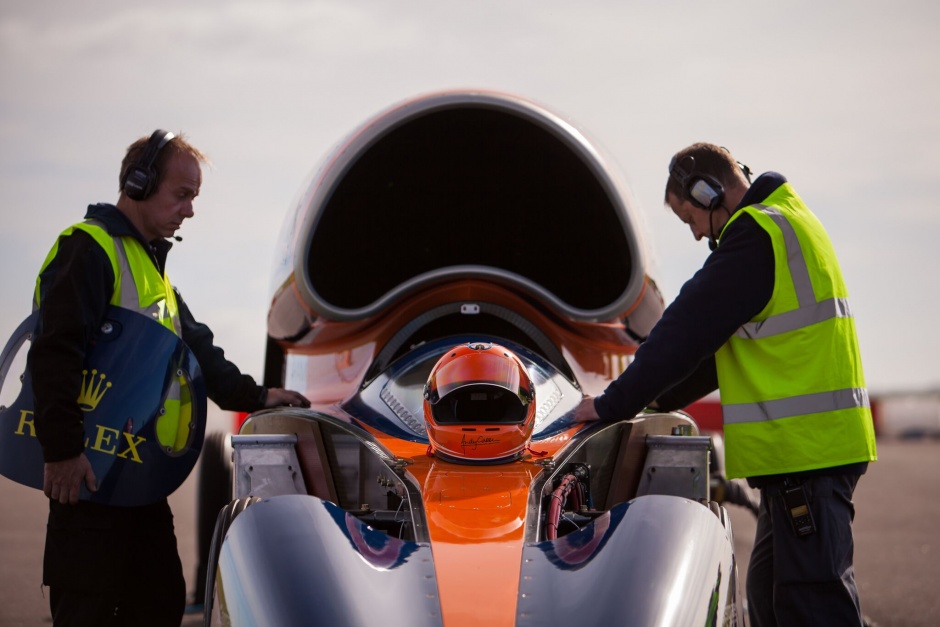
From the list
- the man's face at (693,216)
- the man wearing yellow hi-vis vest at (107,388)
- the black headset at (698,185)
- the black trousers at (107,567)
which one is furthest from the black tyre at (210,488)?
the black headset at (698,185)

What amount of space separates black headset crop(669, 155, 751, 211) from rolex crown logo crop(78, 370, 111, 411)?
2.48 meters

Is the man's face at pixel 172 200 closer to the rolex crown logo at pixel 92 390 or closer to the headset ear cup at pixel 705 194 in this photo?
the rolex crown logo at pixel 92 390

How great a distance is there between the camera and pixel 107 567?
373cm

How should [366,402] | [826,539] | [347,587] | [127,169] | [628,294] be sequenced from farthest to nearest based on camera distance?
[628,294]
[366,402]
[127,169]
[826,539]
[347,587]

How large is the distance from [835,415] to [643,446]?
811 millimetres

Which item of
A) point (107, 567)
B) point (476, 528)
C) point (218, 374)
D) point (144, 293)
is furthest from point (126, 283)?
point (476, 528)

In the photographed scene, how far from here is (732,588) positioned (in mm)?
3176

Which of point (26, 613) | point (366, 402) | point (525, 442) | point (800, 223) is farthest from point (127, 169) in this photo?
point (26, 613)

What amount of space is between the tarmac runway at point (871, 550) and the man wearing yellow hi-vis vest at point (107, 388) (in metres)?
1.74

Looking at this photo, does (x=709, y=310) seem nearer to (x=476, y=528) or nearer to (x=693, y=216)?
(x=693, y=216)

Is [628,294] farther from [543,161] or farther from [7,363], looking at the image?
[7,363]

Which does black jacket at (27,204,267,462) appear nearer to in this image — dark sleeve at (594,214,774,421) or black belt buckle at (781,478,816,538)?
dark sleeve at (594,214,774,421)

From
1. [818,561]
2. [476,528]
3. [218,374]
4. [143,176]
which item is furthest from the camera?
[218,374]

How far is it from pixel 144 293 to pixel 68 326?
436 mm
